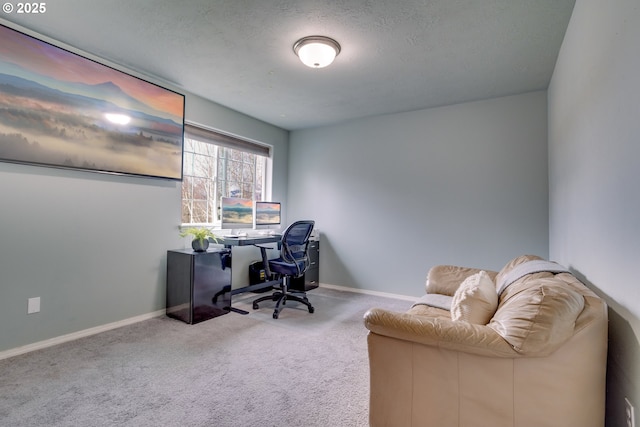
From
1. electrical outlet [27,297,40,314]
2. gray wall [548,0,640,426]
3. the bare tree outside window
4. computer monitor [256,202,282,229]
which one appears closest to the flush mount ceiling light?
gray wall [548,0,640,426]

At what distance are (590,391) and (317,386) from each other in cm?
138

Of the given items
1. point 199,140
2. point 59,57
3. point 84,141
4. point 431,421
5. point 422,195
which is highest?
point 59,57

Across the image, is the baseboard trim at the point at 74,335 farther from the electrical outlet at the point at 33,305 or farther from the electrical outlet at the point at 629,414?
the electrical outlet at the point at 629,414

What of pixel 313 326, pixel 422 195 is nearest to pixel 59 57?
pixel 313 326

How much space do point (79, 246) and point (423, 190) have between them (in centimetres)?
371

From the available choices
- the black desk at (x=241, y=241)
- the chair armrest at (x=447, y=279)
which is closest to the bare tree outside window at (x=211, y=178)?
the black desk at (x=241, y=241)

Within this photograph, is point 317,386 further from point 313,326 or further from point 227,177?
point 227,177

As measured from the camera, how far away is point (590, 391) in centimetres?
113

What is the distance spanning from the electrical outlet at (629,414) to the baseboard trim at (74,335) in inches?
138

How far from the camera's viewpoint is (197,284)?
3.03 meters

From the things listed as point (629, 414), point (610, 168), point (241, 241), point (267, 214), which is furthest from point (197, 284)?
point (610, 168)

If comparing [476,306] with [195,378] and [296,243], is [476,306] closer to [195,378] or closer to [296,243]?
[195,378]

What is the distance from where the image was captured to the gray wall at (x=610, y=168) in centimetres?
112

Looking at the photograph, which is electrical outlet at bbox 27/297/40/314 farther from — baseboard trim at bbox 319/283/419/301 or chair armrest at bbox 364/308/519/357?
baseboard trim at bbox 319/283/419/301
